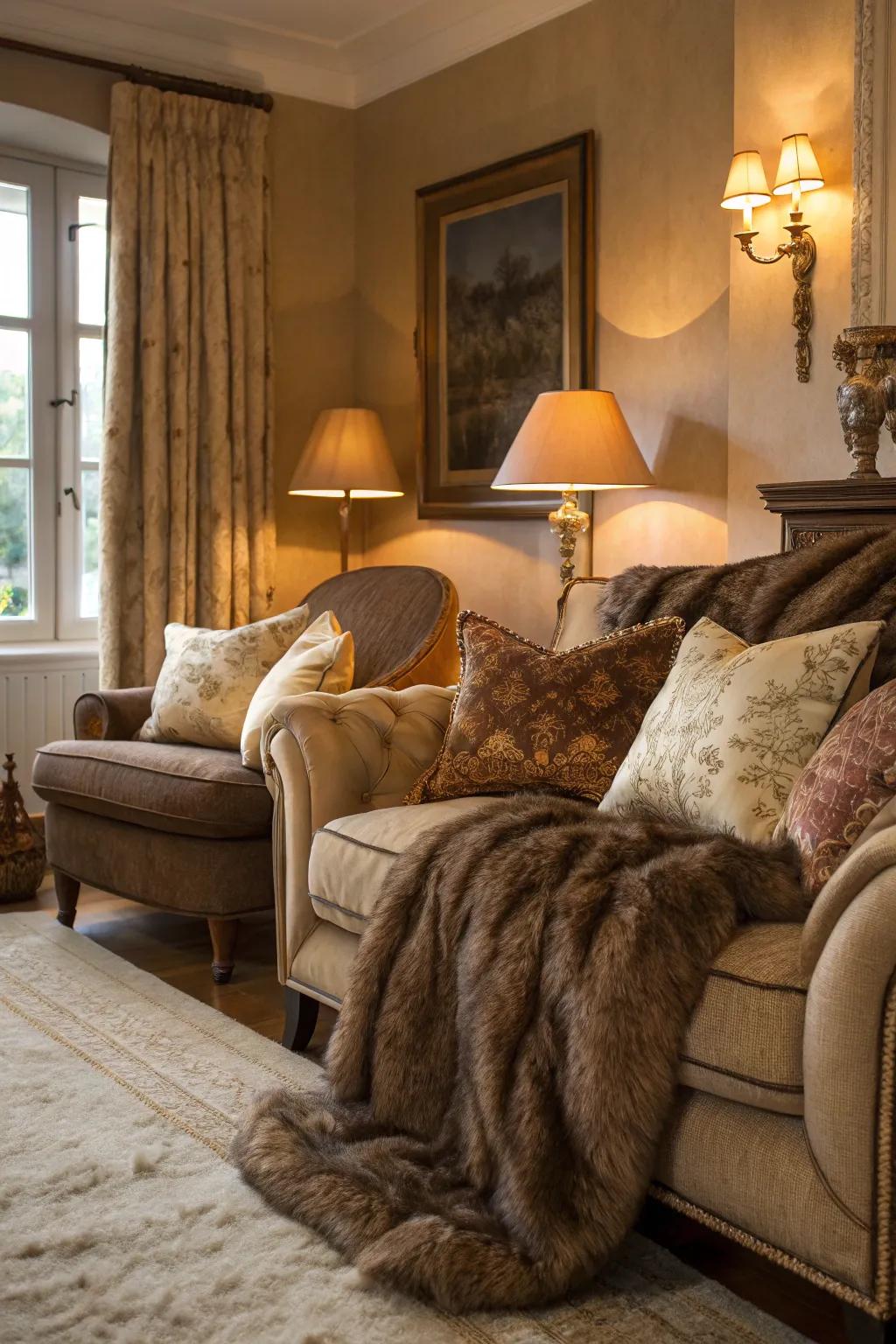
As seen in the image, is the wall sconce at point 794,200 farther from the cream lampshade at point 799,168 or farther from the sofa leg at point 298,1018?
the sofa leg at point 298,1018

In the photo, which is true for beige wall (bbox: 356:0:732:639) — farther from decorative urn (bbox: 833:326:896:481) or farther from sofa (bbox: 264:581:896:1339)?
A: sofa (bbox: 264:581:896:1339)

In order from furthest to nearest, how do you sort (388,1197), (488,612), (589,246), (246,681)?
(488,612)
(589,246)
(246,681)
(388,1197)

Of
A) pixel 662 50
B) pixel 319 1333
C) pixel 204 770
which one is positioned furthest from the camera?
pixel 662 50

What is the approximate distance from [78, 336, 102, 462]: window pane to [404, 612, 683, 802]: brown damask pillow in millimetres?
2657

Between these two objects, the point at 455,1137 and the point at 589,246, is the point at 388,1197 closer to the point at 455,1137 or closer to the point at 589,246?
the point at 455,1137

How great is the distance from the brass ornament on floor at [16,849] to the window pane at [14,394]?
1.34 meters

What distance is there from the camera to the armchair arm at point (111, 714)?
3.69 metres

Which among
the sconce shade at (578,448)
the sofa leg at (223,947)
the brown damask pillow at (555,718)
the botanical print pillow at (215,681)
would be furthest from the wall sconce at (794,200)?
the sofa leg at (223,947)

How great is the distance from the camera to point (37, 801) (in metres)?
4.63

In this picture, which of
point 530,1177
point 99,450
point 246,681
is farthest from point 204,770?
point 99,450

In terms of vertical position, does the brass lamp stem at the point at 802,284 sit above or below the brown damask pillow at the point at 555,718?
above

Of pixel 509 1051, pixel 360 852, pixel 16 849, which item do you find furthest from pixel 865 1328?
pixel 16 849

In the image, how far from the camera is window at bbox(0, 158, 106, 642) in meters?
4.65

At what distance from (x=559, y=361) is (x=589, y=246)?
1.15 ft
